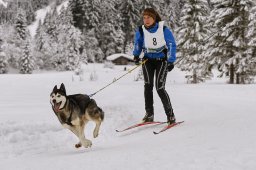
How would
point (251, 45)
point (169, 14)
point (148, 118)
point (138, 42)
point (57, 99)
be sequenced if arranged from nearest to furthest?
1. point (57, 99)
2. point (138, 42)
3. point (148, 118)
4. point (251, 45)
5. point (169, 14)

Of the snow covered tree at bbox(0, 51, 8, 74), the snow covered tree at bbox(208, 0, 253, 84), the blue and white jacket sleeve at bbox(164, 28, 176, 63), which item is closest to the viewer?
the blue and white jacket sleeve at bbox(164, 28, 176, 63)

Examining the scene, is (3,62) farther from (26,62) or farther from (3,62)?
(26,62)

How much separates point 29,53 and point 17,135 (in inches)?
2428

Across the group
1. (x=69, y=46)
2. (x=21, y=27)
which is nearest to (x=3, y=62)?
(x=21, y=27)

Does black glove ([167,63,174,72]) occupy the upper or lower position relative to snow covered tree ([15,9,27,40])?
lower

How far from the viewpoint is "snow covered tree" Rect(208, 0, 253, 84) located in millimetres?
25344

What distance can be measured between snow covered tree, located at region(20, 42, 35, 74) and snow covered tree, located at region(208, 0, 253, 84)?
4606 centimetres

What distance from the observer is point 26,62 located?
219 feet

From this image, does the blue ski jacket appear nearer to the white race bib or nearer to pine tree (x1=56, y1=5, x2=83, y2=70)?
the white race bib

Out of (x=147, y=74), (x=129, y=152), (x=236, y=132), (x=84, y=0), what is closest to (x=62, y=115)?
(x=129, y=152)

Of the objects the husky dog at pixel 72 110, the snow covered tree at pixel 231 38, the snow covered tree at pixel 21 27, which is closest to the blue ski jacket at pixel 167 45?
the husky dog at pixel 72 110

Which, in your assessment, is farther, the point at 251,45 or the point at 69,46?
the point at 69,46

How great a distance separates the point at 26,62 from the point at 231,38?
1888 inches

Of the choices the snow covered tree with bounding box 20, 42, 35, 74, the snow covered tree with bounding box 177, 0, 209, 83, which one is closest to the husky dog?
the snow covered tree with bounding box 177, 0, 209, 83
